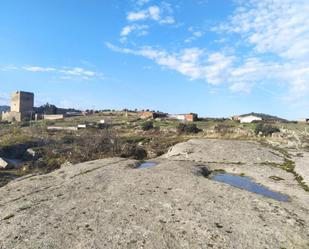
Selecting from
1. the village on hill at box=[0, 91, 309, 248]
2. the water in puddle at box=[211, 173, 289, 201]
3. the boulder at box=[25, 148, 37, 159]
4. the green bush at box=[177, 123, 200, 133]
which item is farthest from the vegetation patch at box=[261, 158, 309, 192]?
the green bush at box=[177, 123, 200, 133]

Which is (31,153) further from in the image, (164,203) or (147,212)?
(147,212)

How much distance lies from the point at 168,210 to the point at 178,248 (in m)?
5.64

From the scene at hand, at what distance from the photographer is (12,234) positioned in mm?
19641

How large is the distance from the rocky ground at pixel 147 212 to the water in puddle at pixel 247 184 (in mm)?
943

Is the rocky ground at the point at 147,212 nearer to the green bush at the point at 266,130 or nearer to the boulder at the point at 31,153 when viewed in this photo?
the boulder at the point at 31,153

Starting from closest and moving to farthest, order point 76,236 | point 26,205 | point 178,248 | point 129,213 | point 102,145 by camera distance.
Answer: point 178,248
point 76,236
point 129,213
point 26,205
point 102,145

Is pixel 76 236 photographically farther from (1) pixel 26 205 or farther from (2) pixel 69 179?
(2) pixel 69 179

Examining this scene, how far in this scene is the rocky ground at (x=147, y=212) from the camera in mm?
18672

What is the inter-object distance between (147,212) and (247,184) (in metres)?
15.0

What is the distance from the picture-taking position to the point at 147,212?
22781 mm

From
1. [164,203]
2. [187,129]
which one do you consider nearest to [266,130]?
[187,129]

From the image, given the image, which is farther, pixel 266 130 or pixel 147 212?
pixel 266 130

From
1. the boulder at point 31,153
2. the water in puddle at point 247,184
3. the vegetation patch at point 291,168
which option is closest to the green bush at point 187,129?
the boulder at point 31,153

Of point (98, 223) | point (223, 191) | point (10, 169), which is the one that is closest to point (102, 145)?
point (10, 169)
